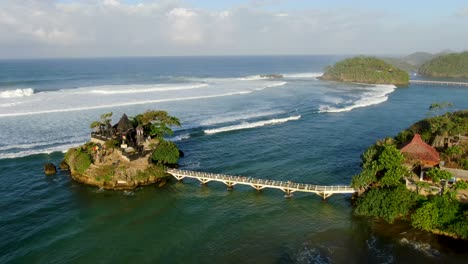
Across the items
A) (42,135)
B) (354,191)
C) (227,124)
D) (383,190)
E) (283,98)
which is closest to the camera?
(383,190)

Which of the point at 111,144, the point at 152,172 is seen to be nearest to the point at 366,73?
the point at 152,172

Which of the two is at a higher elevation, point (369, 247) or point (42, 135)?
point (42, 135)

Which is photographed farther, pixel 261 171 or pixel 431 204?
pixel 261 171

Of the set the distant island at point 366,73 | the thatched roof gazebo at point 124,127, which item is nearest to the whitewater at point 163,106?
the thatched roof gazebo at point 124,127

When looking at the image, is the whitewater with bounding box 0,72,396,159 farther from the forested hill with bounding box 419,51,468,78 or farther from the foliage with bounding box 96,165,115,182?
the forested hill with bounding box 419,51,468,78

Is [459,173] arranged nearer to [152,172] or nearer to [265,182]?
[265,182]

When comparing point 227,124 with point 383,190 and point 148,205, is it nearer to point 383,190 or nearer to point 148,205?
point 148,205

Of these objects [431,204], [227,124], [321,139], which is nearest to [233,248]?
[431,204]

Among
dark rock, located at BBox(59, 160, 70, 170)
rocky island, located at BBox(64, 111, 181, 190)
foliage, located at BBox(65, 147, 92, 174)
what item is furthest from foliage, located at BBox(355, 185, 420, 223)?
dark rock, located at BBox(59, 160, 70, 170)
